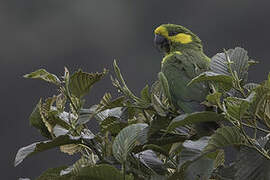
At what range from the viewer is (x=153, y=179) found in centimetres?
126

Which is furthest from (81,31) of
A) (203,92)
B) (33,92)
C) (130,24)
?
(203,92)

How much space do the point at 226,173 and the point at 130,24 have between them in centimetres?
1681

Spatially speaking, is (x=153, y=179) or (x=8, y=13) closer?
(x=153, y=179)

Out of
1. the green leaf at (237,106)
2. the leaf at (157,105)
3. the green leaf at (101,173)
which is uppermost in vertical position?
the green leaf at (237,106)

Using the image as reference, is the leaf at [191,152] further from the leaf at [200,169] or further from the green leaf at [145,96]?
the green leaf at [145,96]

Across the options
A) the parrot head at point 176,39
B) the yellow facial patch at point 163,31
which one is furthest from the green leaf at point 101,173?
the yellow facial patch at point 163,31

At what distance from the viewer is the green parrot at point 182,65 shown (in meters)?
1.71

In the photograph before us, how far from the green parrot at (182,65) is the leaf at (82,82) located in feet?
0.92

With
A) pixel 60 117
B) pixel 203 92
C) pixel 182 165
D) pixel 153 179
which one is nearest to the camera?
pixel 182 165

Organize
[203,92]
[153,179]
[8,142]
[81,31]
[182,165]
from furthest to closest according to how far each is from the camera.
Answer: [81,31] → [8,142] → [203,92] → [153,179] → [182,165]

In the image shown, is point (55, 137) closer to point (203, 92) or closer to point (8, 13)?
point (203, 92)

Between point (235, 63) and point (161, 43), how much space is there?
1.10m

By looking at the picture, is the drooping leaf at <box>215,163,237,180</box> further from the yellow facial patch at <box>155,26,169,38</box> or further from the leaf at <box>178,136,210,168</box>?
the yellow facial patch at <box>155,26,169,38</box>

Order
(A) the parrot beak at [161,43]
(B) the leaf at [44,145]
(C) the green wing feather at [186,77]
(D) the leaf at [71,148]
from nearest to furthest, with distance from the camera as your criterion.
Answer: (B) the leaf at [44,145] < (D) the leaf at [71,148] < (C) the green wing feather at [186,77] < (A) the parrot beak at [161,43]
